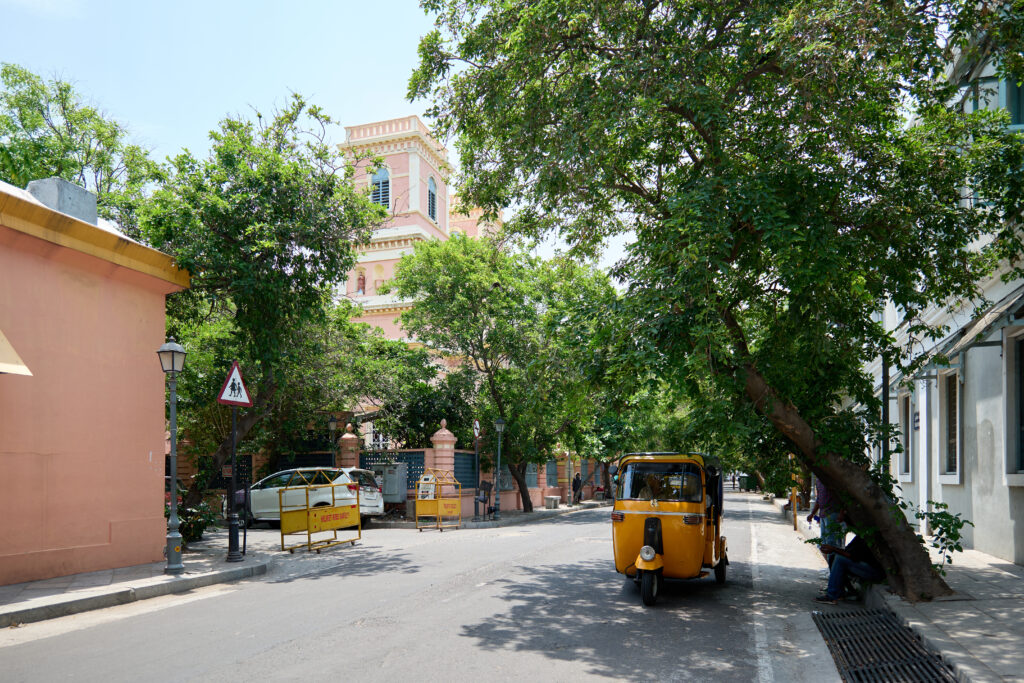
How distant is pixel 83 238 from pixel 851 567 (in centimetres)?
1212

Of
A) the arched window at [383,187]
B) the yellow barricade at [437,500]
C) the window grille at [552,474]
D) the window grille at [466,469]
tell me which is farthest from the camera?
the arched window at [383,187]

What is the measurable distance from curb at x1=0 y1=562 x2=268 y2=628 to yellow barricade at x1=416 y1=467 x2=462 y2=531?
8701 mm

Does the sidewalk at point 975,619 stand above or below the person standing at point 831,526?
below

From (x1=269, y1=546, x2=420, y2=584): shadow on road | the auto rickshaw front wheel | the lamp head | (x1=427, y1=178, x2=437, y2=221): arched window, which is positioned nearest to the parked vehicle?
(x1=269, y1=546, x2=420, y2=584): shadow on road

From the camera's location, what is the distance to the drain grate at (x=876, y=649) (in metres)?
6.39

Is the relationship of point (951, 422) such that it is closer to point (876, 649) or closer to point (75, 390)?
point (876, 649)

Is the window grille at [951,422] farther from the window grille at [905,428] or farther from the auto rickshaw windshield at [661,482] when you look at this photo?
the auto rickshaw windshield at [661,482]

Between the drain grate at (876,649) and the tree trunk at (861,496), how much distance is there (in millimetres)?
657

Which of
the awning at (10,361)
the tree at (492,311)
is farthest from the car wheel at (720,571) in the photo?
the tree at (492,311)

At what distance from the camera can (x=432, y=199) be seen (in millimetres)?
45062

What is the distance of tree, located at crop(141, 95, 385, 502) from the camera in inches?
570

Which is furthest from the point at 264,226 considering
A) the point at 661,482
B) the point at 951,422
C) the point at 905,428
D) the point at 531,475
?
the point at 531,475

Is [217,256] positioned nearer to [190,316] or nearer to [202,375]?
[190,316]

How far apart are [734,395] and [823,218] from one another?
2.47 metres
